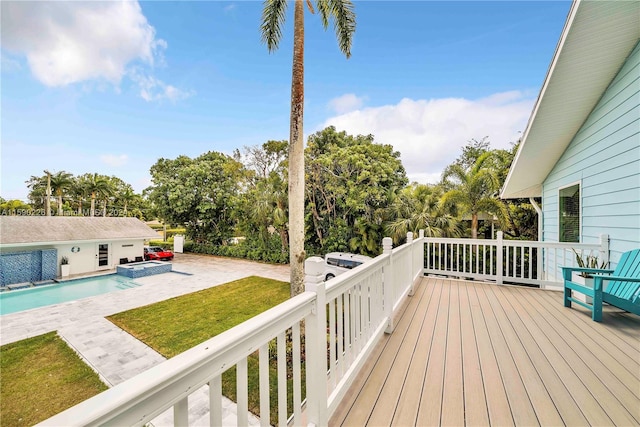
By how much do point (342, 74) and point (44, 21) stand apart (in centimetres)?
961

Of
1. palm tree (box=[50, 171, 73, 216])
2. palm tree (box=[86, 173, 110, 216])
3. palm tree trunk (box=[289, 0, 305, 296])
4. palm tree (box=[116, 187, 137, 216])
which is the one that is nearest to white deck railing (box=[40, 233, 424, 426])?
palm tree trunk (box=[289, 0, 305, 296])

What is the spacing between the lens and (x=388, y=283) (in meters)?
3.34

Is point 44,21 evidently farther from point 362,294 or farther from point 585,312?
point 585,312

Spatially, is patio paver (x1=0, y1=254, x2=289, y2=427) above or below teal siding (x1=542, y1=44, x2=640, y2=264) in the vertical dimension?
below

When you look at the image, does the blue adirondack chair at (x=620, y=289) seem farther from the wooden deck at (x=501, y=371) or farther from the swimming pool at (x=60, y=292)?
the swimming pool at (x=60, y=292)

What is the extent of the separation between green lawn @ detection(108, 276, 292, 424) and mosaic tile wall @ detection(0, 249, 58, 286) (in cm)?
846

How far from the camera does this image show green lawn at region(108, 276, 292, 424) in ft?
17.0

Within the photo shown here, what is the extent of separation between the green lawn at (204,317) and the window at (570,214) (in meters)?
6.76

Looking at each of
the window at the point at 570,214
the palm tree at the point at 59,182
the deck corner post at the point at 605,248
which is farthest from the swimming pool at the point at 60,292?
the window at the point at 570,214

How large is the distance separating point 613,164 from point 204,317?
9604mm

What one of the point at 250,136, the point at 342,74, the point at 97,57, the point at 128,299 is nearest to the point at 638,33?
the point at 342,74

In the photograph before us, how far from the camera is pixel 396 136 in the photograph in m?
15.4

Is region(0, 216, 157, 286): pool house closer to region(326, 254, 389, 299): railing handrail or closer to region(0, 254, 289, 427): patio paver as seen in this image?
region(0, 254, 289, 427): patio paver

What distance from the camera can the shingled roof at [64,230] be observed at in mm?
12312
